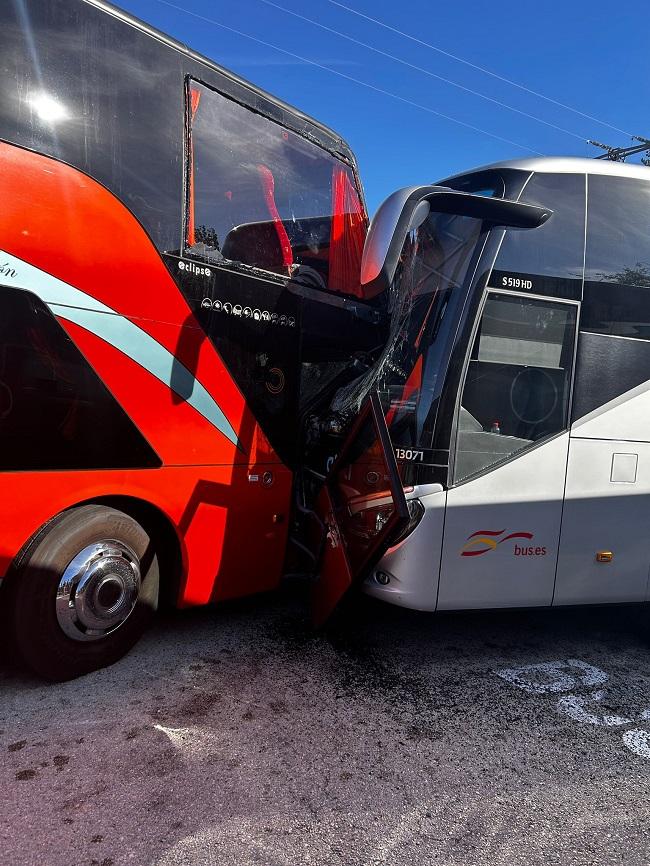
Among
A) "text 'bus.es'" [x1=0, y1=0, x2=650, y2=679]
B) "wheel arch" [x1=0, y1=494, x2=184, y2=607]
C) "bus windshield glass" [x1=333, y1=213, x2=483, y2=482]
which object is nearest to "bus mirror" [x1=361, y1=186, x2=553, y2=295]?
"text 'bus.es'" [x1=0, y1=0, x2=650, y2=679]

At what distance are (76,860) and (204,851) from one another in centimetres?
47

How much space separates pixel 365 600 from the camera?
5031 millimetres

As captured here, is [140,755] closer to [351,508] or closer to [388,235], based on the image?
[351,508]

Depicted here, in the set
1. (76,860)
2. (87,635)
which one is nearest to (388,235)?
(87,635)

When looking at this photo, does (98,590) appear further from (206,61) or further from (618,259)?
(618,259)

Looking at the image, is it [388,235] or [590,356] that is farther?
[590,356]

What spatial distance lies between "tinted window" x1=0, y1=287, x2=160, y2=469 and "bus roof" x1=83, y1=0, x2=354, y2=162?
1790 millimetres

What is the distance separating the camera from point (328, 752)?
3.04 meters

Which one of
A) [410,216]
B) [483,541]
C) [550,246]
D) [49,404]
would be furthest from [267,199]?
[483,541]

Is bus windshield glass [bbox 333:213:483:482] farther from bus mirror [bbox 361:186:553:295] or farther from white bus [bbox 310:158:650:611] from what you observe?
bus mirror [bbox 361:186:553:295]

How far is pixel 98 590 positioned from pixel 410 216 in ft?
9.21

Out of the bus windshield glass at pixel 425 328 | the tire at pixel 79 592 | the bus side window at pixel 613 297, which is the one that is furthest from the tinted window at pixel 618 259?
the tire at pixel 79 592

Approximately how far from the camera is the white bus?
3.85m

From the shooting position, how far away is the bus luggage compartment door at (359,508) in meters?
3.65
